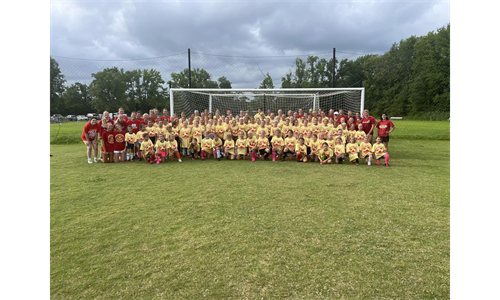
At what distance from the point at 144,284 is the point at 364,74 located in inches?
2160

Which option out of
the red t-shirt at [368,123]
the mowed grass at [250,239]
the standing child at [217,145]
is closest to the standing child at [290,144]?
the standing child at [217,145]

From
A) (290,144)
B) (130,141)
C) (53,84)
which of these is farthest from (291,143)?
(53,84)

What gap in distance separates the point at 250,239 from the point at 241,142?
595 cm

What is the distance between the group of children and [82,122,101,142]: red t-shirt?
0.21m

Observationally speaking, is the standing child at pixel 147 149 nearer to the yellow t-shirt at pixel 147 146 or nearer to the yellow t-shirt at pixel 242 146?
the yellow t-shirt at pixel 147 146

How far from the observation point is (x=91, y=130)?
8234mm

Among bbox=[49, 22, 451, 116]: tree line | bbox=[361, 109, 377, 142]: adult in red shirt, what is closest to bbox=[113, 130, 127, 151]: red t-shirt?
bbox=[361, 109, 377, 142]: adult in red shirt

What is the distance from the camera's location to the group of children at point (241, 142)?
8.17m

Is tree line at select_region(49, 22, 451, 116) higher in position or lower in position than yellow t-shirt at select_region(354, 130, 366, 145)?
higher

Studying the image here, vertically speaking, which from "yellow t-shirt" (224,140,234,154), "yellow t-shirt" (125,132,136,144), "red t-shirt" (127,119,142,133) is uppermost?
"red t-shirt" (127,119,142,133)

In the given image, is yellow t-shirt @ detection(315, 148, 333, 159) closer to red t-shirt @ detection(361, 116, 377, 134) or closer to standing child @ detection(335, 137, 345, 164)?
standing child @ detection(335, 137, 345, 164)

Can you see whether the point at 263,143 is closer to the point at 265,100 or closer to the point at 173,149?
the point at 173,149

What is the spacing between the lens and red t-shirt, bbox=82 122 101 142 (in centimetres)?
815
